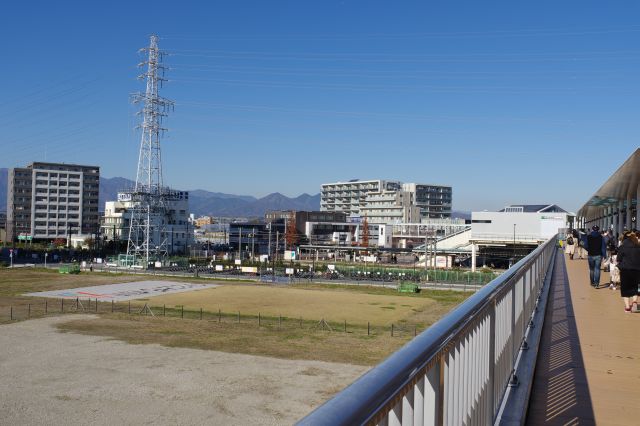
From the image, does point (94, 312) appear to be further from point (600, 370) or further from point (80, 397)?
point (600, 370)

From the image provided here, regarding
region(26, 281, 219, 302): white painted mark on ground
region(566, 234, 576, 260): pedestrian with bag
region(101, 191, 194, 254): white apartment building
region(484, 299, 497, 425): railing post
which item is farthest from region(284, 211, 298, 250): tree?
region(484, 299, 497, 425): railing post

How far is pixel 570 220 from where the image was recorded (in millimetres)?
57844

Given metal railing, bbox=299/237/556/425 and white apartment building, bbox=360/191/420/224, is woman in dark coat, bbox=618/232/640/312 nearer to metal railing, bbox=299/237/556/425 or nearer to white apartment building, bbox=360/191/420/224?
metal railing, bbox=299/237/556/425

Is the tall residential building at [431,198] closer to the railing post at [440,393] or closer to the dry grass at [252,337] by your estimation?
the dry grass at [252,337]

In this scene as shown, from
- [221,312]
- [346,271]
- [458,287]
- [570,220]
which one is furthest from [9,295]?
[570,220]

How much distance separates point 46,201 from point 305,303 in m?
67.6

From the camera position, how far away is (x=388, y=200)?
10700 centimetres

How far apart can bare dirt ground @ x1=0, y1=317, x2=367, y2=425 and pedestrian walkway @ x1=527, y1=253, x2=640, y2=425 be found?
11.7m

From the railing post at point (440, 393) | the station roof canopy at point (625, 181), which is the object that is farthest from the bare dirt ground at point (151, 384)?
the railing post at point (440, 393)

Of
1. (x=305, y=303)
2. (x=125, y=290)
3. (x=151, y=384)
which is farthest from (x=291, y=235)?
(x=151, y=384)

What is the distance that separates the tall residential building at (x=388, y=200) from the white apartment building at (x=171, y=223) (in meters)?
35.4

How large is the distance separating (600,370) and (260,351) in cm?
2162

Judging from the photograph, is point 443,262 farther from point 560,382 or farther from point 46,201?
point 560,382

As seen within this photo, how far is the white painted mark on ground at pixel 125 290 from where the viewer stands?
4247 centimetres
